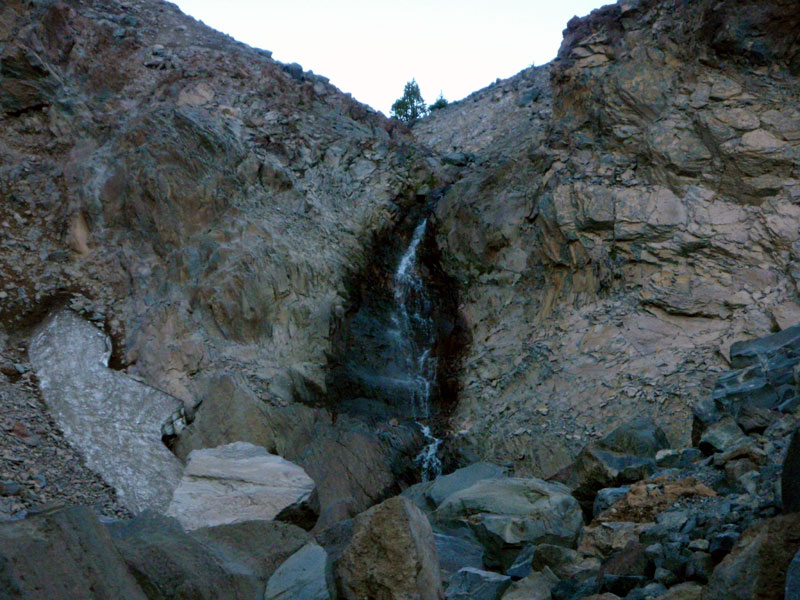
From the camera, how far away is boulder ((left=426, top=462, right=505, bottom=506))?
12.4m

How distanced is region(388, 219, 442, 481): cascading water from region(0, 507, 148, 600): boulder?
1043cm

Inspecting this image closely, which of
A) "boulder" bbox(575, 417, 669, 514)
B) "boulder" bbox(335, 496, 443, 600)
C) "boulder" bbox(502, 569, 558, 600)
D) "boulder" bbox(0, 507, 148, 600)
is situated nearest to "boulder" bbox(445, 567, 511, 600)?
"boulder" bbox(502, 569, 558, 600)

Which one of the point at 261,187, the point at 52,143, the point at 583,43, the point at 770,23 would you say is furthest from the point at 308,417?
the point at 770,23

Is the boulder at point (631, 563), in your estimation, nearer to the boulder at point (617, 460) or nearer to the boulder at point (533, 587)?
the boulder at point (533, 587)

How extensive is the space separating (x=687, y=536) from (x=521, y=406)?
1000cm

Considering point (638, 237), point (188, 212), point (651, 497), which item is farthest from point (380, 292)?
point (651, 497)

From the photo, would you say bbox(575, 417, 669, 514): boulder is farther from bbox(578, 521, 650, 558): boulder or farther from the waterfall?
the waterfall

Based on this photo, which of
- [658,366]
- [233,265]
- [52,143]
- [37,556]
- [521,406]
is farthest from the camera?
[52,143]

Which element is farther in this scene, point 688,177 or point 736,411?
point 688,177

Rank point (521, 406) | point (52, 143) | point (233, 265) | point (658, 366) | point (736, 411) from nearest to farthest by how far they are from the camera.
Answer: point (736, 411), point (658, 366), point (521, 406), point (233, 265), point (52, 143)

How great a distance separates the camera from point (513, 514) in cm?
1005

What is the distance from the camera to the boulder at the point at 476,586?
22.6 feet

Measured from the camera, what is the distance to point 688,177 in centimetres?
1639

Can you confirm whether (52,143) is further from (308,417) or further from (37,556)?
(37,556)
